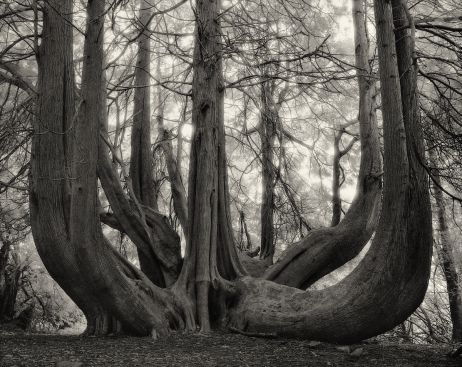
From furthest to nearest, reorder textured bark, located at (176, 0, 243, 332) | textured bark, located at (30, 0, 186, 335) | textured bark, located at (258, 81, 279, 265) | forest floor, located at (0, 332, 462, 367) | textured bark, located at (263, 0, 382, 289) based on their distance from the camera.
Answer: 1. textured bark, located at (258, 81, 279, 265)
2. textured bark, located at (263, 0, 382, 289)
3. textured bark, located at (176, 0, 243, 332)
4. textured bark, located at (30, 0, 186, 335)
5. forest floor, located at (0, 332, 462, 367)

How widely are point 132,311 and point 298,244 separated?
2453 millimetres

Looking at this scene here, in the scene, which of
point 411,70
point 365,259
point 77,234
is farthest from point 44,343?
point 411,70

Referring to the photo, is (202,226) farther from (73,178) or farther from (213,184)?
(73,178)

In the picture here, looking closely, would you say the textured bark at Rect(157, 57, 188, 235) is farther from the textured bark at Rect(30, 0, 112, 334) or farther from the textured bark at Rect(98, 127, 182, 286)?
the textured bark at Rect(30, 0, 112, 334)

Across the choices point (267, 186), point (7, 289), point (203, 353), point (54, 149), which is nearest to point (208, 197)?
point (267, 186)

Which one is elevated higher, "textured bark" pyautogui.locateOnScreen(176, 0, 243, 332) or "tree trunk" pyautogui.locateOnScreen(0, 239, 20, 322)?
"textured bark" pyautogui.locateOnScreen(176, 0, 243, 332)

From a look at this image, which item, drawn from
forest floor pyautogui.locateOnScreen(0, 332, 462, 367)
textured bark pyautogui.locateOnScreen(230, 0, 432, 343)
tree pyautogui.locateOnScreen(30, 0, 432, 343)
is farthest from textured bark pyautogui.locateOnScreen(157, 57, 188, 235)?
textured bark pyautogui.locateOnScreen(230, 0, 432, 343)

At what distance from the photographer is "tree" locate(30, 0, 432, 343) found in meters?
3.84

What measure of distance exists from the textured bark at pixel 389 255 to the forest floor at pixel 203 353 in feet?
0.69

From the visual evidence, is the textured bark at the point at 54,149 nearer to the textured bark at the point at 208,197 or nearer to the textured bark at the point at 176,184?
the textured bark at the point at 208,197

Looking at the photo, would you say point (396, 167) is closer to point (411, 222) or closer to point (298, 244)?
point (411, 222)

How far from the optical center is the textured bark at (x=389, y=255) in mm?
3760

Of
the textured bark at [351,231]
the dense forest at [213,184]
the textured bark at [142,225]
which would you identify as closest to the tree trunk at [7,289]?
the dense forest at [213,184]

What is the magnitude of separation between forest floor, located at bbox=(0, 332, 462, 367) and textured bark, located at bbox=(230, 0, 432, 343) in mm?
211
